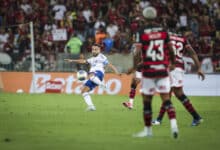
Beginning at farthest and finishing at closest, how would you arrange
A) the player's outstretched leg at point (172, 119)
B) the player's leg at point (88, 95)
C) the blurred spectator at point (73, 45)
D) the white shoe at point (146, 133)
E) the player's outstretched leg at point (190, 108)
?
1. the blurred spectator at point (73, 45)
2. the player's leg at point (88, 95)
3. the player's outstretched leg at point (190, 108)
4. the white shoe at point (146, 133)
5. the player's outstretched leg at point (172, 119)

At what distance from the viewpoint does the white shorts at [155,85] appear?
15.5m

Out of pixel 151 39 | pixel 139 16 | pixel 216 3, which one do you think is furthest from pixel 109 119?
pixel 216 3

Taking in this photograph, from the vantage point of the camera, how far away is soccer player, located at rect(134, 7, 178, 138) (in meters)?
15.4

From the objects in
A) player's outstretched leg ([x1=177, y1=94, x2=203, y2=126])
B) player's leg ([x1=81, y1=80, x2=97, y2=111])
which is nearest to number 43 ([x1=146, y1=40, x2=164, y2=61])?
player's outstretched leg ([x1=177, y1=94, x2=203, y2=126])

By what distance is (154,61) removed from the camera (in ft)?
51.0

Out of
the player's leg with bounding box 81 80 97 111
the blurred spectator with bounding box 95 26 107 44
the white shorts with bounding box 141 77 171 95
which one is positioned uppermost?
the white shorts with bounding box 141 77 171 95

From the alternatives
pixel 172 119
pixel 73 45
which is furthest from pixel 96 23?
pixel 172 119

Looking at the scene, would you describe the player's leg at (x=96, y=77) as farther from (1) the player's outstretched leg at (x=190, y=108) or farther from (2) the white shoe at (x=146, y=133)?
(2) the white shoe at (x=146, y=133)

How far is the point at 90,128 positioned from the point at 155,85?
3050mm

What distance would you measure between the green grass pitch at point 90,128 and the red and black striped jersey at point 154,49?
4.74 ft

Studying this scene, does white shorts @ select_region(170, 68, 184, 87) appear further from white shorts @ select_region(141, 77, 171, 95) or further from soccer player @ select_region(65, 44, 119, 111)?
soccer player @ select_region(65, 44, 119, 111)

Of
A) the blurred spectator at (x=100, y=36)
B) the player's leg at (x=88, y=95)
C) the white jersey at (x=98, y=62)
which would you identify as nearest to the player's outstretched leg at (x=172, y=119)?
the player's leg at (x=88, y=95)

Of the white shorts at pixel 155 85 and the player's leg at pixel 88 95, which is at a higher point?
the white shorts at pixel 155 85

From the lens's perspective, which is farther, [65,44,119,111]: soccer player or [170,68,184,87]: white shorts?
[65,44,119,111]: soccer player
